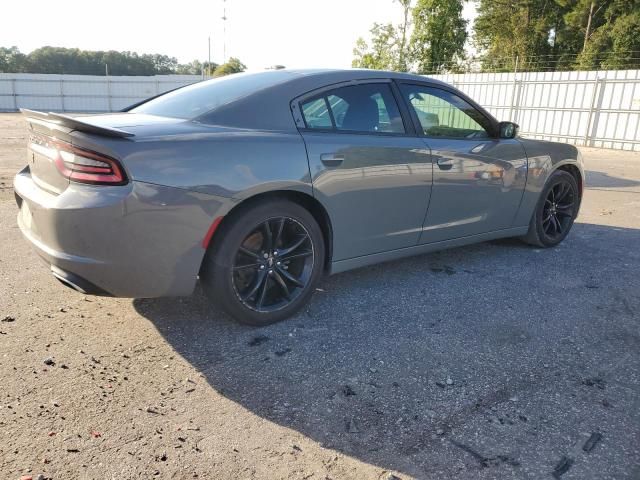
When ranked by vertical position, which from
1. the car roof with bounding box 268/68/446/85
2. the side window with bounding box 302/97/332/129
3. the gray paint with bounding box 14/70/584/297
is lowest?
the gray paint with bounding box 14/70/584/297

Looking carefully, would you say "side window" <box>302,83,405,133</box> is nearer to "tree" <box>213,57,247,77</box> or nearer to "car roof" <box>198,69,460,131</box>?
"car roof" <box>198,69,460,131</box>

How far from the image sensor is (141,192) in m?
2.66

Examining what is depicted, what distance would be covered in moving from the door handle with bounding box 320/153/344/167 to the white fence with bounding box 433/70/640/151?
16.2 m

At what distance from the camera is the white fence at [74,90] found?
A: 34.3m

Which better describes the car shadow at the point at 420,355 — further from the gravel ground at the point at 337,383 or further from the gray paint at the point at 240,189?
the gray paint at the point at 240,189

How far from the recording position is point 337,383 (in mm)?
2709

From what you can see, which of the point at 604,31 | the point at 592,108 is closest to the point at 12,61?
the point at 604,31

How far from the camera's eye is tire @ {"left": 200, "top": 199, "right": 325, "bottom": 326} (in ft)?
10.0

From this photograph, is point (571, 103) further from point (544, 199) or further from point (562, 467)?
point (562, 467)

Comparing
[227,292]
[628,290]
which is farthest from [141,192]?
[628,290]

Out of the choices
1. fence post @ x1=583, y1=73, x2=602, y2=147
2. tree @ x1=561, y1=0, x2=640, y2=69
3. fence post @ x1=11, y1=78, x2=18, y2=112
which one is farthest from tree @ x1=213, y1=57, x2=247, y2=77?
fence post @ x1=583, y1=73, x2=602, y2=147

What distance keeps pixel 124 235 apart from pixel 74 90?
3667 centimetres

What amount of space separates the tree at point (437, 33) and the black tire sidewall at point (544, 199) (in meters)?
30.5

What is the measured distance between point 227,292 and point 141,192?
31.3 inches
